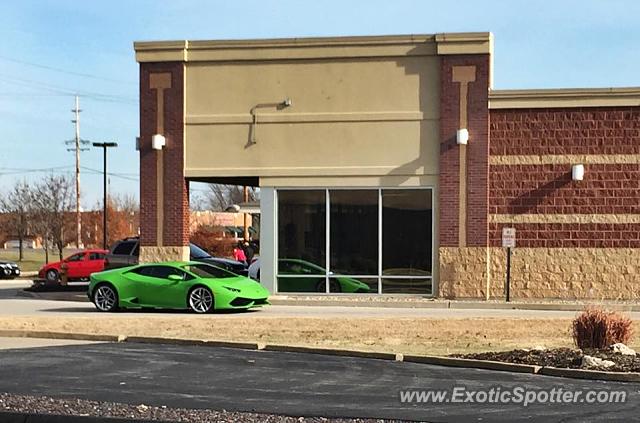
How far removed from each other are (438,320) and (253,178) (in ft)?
31.9

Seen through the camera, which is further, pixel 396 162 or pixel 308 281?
pixel 308 281

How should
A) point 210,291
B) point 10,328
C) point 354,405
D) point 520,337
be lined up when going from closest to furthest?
point 354,405 < point 520,337 < point 10,328 < point 210,291

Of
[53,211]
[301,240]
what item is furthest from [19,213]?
[301,240]

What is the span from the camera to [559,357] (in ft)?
37.4

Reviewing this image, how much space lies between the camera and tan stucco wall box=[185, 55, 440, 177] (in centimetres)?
2469

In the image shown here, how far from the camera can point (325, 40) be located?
24.9m

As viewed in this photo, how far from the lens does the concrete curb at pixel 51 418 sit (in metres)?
7.44

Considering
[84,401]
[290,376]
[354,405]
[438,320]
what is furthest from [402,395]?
[438,320]

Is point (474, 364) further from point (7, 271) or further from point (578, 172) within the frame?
point (7, 271)

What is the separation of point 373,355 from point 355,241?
41.9ft

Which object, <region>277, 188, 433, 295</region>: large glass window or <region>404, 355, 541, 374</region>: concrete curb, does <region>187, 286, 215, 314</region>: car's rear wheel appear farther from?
<region>404, 355, 541, 374</region>: concrete curb

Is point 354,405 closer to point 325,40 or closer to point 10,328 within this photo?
point 10,328

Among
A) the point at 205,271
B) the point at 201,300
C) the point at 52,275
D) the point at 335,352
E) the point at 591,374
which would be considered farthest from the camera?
the point at 52,275

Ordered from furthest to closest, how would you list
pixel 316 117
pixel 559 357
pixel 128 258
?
pixel 128 258 → pixel 316 117 → pixel 559 357
